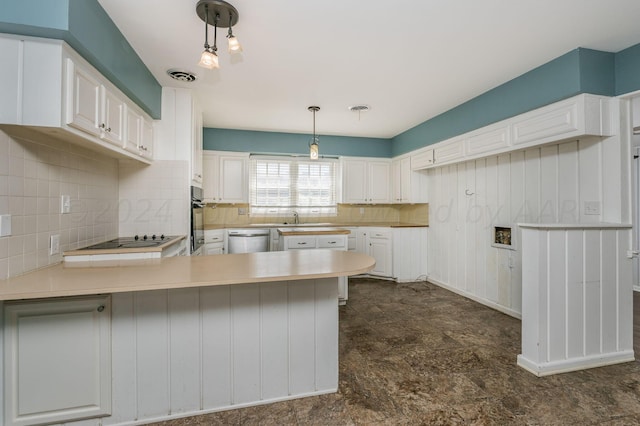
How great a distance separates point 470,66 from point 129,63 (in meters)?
2.88

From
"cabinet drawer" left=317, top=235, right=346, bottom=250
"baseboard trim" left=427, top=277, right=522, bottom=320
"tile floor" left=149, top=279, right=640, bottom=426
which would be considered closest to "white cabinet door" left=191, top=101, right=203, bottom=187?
"cabinet drawer" left=317, top=235, right=346, bottom=250

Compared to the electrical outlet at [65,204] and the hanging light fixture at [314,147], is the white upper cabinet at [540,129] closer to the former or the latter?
the hanging light fixture at [314,147]

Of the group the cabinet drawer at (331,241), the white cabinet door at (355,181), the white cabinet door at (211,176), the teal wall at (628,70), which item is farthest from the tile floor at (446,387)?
the white cabinet door at (211,176)

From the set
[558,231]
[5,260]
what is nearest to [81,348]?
[5,260]

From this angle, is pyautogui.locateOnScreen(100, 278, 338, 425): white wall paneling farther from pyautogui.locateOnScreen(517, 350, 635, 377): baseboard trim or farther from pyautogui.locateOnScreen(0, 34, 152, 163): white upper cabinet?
pyautogui.locateOnScreen(517, 350, 635, 377): baseboard trim

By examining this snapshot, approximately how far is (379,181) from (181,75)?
3.61 meters

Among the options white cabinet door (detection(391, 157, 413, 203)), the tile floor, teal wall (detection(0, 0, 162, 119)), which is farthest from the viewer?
white cabinet door (detection(391, 157, 413, 203))

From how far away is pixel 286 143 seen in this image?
504cm

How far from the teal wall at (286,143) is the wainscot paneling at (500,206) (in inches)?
49.6

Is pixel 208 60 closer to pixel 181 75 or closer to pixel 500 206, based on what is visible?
pixel 181 75

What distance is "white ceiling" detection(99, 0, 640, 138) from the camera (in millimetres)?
1874

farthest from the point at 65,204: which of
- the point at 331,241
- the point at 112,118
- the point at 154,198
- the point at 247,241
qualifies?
the point at 331,241

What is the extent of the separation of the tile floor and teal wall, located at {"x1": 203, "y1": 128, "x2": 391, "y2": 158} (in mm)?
3133

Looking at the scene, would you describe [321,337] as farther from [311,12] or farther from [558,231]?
[311,12]
